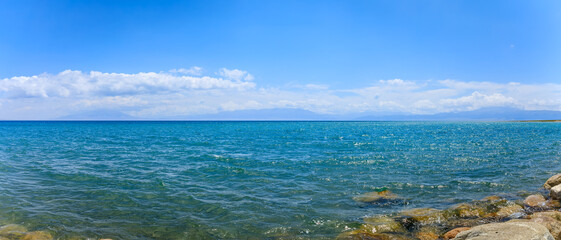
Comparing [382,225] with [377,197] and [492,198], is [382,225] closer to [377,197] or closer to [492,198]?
[377,197]

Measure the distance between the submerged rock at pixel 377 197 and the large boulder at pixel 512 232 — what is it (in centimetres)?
698

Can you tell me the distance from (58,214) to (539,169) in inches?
1295

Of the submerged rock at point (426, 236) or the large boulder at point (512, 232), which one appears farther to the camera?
the submerged rock at point (426, 236)

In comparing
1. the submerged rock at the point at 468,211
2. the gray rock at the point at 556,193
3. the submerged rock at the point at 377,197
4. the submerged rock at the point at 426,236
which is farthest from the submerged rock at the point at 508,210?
the submerged rock at the point at 377,197

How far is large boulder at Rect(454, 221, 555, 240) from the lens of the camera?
8.10 metres

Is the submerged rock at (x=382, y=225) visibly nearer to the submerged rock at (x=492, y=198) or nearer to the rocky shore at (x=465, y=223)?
the rocky shore at (x=465, y=223)

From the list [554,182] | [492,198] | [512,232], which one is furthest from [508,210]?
[554,182]

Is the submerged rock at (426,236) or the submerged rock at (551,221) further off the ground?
the submerged rock at (551,221)

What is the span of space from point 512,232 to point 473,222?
466cm

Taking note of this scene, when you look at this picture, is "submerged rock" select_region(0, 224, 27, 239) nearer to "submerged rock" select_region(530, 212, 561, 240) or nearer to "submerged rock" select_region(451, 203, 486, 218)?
"submerged rock" select_region(451, 203, 486, 218)

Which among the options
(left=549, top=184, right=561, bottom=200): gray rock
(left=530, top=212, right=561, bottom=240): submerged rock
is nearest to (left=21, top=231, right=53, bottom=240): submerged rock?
(left=530, top=212, right=561, bottom=240): submerged rock

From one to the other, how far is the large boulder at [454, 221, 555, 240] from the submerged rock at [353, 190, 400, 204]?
698 cm

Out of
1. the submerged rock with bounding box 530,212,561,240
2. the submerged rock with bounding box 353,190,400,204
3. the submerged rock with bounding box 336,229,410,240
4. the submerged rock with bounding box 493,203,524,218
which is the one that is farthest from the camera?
the submerged rock with bounding box 353,190,400,204

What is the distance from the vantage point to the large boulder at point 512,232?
8102mm
